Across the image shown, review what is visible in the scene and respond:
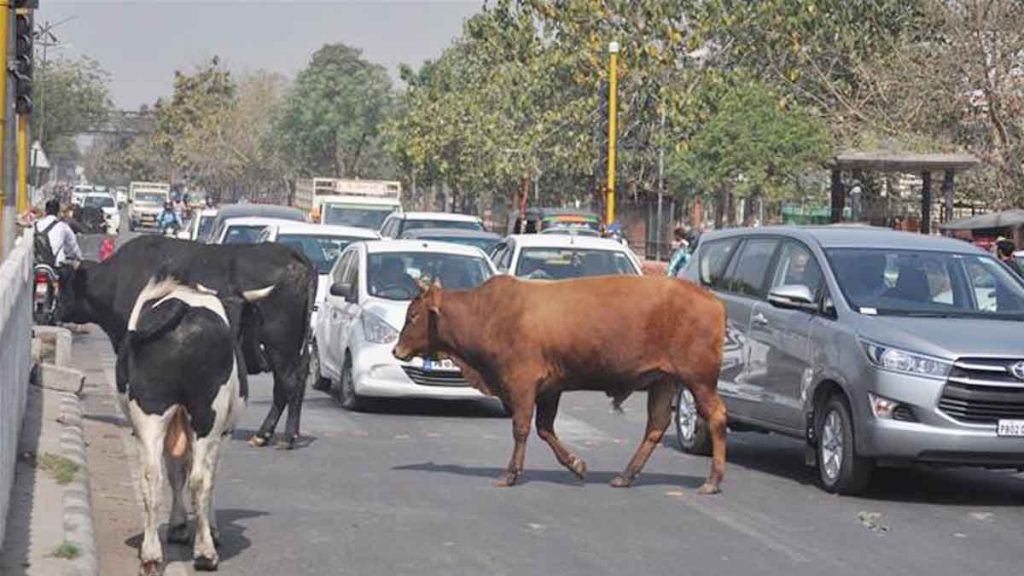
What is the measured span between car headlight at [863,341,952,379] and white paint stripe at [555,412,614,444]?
14.0ft

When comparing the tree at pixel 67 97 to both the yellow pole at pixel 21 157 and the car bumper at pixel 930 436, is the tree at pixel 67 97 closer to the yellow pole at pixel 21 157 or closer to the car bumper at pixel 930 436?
the yellow pole at pixel 21 157

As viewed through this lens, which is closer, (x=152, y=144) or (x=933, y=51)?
(x=933, y=51)

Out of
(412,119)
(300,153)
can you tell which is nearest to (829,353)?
(412,119)

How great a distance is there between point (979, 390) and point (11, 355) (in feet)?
20.7

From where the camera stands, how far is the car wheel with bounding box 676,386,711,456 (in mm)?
15688

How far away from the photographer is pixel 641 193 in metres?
62.1

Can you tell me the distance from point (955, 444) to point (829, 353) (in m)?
1.24

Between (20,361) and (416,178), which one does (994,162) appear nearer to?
(416,178)

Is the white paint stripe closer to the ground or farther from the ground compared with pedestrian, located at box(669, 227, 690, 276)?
closer to the ground

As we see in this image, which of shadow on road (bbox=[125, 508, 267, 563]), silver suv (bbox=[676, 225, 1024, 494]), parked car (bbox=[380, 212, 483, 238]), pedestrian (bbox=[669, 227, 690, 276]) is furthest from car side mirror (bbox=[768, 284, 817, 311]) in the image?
parked car (bbox=[380, 212, 483, 238])

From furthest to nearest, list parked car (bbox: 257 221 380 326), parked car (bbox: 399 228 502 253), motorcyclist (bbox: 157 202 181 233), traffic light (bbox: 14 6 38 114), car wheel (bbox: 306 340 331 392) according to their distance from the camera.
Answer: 1. motorcyclist (bbox: 157 202 181 233)
2. parked car (bbox: 399 228 502 253)
3. parked car (bbox: 257 221 380 326)
4. car wheel (bbox: 306 340 331 392)
5. traffic light (bbox: 14 6 38 114)

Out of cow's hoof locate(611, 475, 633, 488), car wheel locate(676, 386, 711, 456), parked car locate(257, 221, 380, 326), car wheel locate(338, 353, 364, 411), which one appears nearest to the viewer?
cow's hoof locate(611, 475, 633, 488)

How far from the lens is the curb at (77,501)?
909 centimetres

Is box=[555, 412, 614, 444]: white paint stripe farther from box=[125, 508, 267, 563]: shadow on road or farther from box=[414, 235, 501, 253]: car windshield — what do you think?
box=[414, 235, 501, 253]: car windshield
